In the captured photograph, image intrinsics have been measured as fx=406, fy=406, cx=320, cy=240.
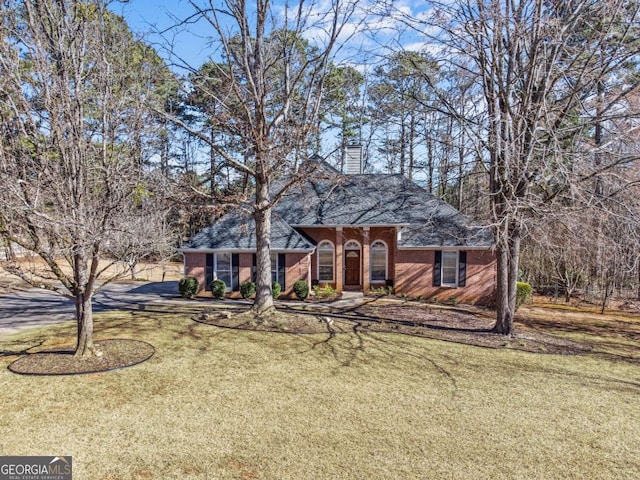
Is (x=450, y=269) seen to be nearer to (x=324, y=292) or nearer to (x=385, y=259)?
(x=385, y=259)

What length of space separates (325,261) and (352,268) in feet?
4.83

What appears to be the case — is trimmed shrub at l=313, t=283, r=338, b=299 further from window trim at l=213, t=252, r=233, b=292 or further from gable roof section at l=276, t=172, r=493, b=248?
window trim at l=213, t=252, r=233, b=292

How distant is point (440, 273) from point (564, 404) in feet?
37.6

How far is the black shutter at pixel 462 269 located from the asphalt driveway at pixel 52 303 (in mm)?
12623

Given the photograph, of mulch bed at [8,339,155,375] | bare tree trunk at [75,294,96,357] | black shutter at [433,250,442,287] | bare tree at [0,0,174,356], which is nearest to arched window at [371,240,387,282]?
black shutter at [433,250,442,287]

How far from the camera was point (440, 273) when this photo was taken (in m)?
18.1

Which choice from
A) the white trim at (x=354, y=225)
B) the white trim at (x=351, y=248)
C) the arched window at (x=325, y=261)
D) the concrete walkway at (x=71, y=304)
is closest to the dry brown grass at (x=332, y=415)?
the concrete walkway at (x=71, y=304)

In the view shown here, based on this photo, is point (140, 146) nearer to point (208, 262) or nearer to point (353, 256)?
point (208, 262)

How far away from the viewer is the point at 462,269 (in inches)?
707

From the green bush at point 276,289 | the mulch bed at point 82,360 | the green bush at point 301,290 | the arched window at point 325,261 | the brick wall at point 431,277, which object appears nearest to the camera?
the mulch bed at point 82,360

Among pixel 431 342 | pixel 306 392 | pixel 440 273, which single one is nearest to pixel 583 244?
pixel 440 273

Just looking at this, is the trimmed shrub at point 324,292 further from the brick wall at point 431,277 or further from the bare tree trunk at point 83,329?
the bare tree trunk at point 83,329

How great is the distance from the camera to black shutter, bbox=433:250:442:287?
1812 centimetres

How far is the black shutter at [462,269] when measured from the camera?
58.9ft
